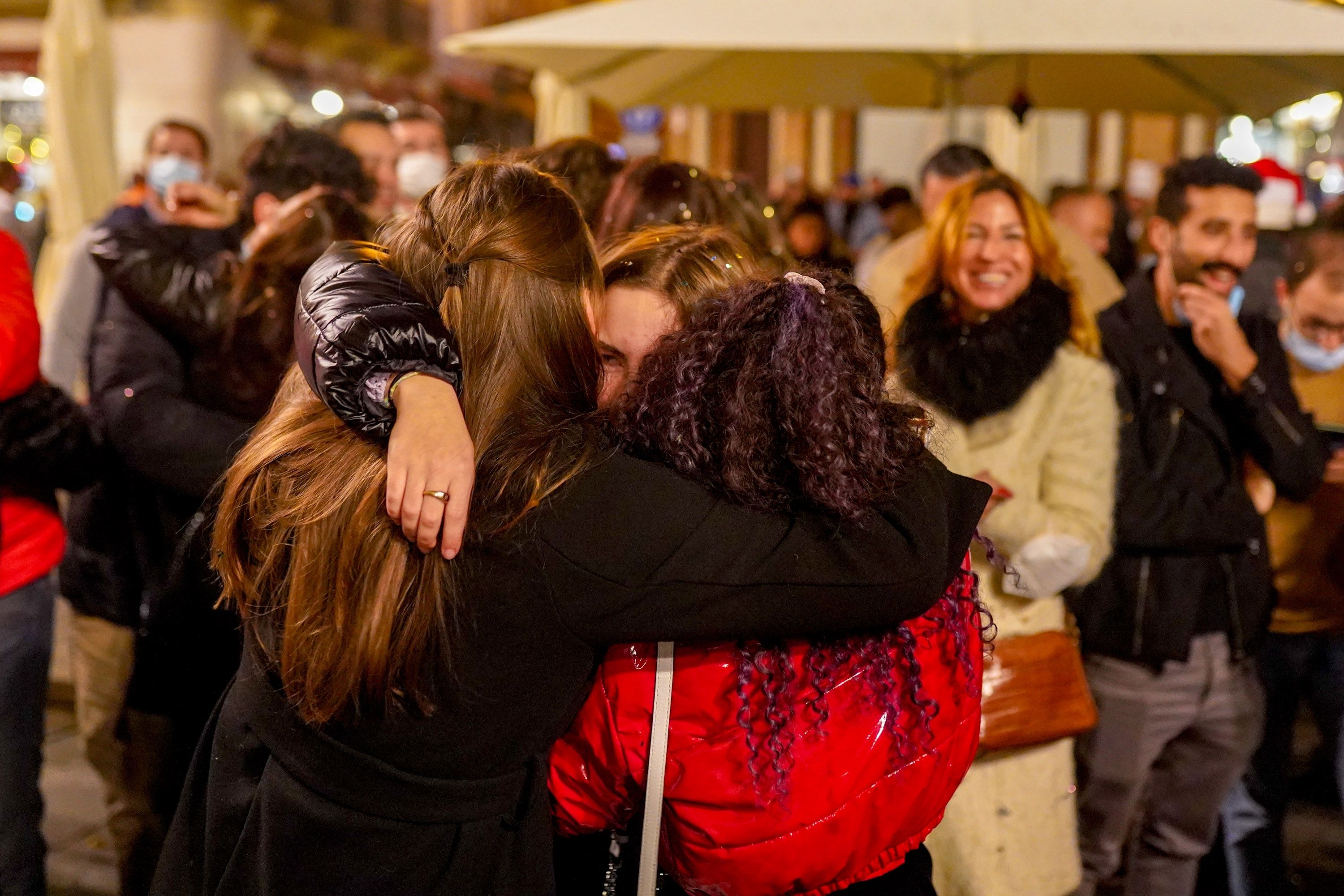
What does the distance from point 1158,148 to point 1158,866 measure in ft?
73.7

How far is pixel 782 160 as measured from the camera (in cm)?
2567

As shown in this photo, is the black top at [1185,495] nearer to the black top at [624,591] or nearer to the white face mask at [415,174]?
the black top at [624,591]

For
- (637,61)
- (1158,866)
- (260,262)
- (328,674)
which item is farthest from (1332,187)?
(328,674)

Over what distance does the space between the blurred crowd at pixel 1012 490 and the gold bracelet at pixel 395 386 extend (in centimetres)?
73

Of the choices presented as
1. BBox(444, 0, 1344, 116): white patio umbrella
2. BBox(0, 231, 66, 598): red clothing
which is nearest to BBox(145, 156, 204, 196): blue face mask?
BBox(444, 0, 1344, 116): white patio umbrella

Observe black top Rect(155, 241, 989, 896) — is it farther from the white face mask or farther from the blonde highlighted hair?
the white face mask

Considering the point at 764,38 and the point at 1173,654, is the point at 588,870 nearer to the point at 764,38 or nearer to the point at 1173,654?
the point at 1173,654

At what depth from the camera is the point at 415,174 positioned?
16.1 feet

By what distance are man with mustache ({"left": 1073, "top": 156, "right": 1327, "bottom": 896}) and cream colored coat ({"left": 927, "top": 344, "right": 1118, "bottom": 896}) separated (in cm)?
22

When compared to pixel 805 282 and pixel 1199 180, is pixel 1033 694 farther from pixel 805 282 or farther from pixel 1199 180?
pixel 1199 180

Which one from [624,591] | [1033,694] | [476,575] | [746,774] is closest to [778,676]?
[746,774]

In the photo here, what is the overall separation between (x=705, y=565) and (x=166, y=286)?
180cm

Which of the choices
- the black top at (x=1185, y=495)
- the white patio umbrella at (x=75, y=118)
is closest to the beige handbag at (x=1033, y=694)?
the black top at (x=1185, y=495)

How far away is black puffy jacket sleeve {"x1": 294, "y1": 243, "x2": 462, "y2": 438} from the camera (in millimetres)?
1438
